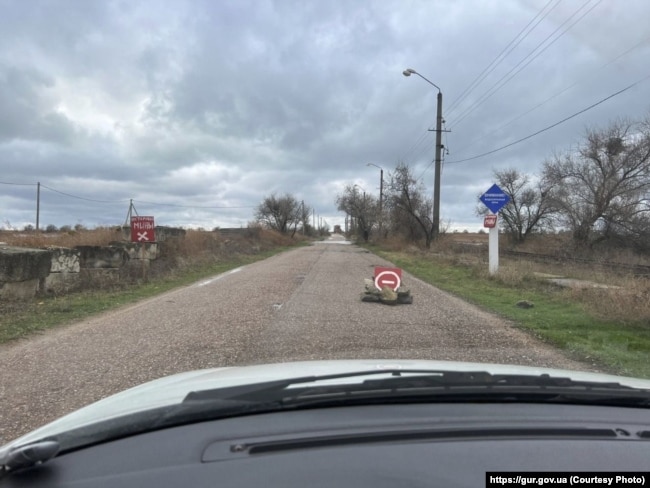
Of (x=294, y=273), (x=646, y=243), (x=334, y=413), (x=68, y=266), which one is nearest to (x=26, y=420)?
(x=334, y=413)

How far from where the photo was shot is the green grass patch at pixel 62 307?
9.35 metres

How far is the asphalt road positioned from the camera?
5566mm

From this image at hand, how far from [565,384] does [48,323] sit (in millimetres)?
9790

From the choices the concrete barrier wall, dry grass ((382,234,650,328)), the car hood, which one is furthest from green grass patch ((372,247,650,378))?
the concrete barrier wall

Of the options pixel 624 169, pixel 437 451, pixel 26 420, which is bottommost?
pixel 26 420

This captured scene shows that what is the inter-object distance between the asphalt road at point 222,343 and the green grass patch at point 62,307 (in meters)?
0.52

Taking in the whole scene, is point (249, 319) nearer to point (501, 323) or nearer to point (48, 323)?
point (48, 323)

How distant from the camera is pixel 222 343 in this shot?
7656mm

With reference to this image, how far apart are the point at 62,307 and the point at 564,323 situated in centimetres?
1028

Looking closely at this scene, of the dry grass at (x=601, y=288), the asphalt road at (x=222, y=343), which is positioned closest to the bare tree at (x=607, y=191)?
the dry grass at (x=601, y=288)

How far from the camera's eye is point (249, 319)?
9742 millimetres

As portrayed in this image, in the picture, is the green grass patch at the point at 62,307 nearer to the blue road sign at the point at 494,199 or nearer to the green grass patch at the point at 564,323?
the green grass patch at the point at 564,323

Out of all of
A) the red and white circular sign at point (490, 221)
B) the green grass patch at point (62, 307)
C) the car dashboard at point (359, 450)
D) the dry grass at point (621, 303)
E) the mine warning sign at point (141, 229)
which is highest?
the red and white circular sign at point (490, 221)

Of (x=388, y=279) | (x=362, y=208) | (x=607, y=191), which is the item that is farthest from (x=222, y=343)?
(x=362, y=208)
